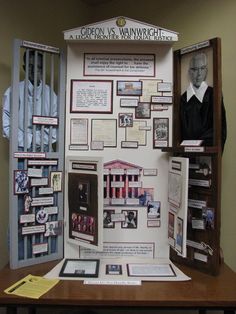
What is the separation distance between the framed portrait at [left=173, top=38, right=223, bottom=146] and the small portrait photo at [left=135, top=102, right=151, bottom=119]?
6.2 inches

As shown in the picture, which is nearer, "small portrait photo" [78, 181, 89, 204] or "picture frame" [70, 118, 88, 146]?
"small portrait photo" [78, 181, 89, 204]

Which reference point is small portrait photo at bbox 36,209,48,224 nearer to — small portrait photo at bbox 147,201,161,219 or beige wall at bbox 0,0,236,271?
beige wall at bbox 0,0,236,271

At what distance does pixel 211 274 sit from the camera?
1532 millimetres

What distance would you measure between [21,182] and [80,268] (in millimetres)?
569

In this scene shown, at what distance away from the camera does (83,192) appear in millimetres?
1660

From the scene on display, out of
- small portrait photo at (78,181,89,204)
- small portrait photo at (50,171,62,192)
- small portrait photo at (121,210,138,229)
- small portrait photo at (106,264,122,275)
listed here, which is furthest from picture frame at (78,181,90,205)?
small portrait photo at (106,264,122,275)

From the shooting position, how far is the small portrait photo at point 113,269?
155 cm

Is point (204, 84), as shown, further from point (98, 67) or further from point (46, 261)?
point (46, 261)

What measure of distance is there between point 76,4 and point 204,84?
1357 millimetres

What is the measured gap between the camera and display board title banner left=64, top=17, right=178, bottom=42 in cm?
166

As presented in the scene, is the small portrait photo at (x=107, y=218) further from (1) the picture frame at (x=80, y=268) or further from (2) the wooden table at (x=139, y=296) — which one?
(2) the wooden table at (x=139, y=296)

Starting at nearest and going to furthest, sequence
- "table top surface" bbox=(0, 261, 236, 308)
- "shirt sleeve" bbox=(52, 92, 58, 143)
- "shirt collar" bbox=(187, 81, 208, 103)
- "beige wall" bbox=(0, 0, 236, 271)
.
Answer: "table top surface" bbox=(0, 261, 236, 308) < "shirt collar" bbox=(187, 81, 208, 103) < "shirt sleeve" bbox=(52, 92, 58, 143) < "beige wall" bbox=(0, 0, 236, 271)

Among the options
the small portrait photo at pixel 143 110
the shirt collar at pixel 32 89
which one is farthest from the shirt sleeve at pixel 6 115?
the small portrait photo at pixel 143 110

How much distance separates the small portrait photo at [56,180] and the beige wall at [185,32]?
42cm
